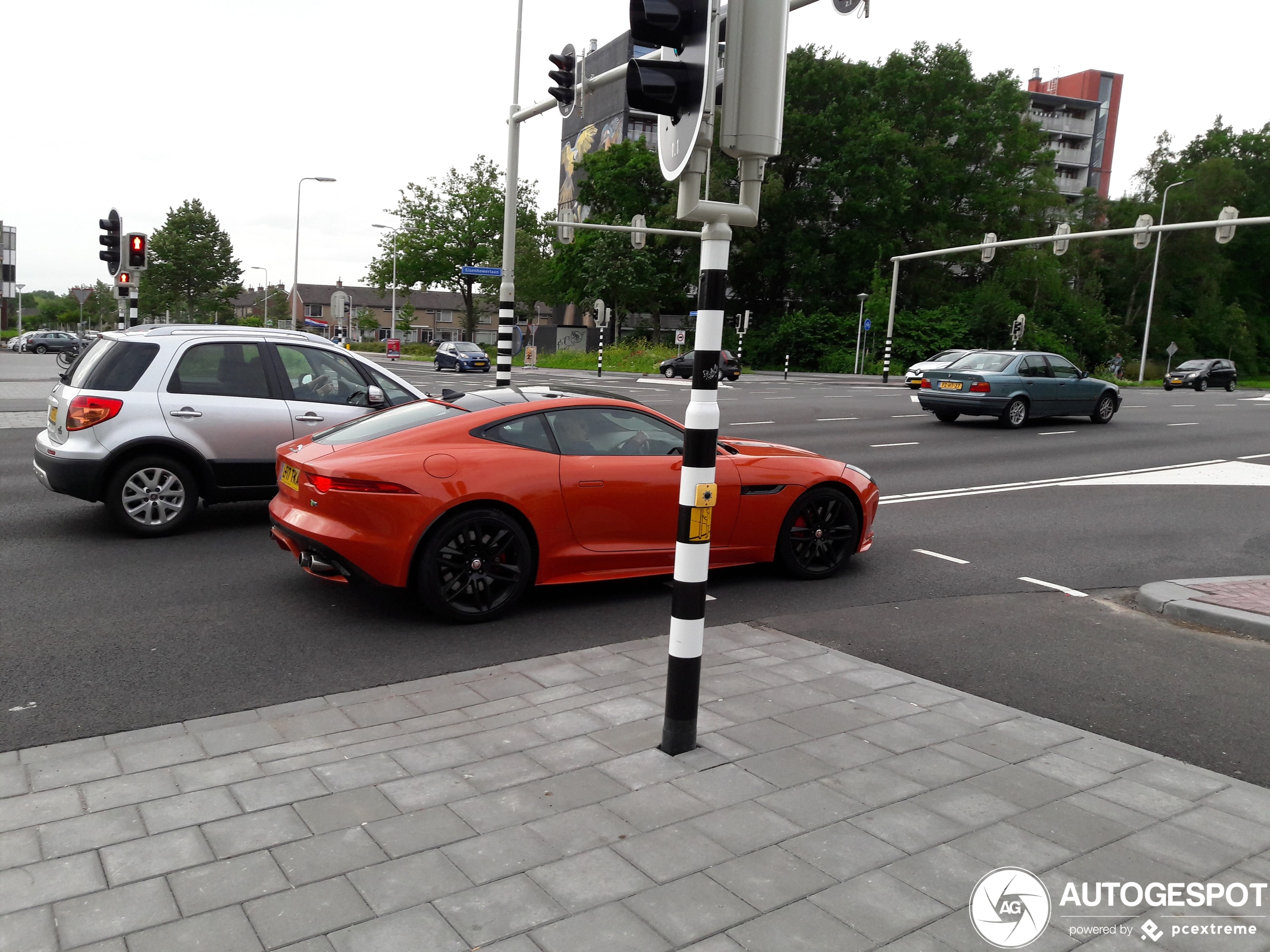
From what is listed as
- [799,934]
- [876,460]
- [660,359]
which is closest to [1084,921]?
[799,934]

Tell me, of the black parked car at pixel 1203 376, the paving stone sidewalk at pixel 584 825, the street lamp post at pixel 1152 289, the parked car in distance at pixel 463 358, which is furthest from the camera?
the street lamp post at pixel 1152 289

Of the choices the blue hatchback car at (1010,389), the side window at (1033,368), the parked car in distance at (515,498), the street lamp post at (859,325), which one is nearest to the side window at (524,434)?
the parked car in distance at (515,498)

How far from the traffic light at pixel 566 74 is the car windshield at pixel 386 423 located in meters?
10.8

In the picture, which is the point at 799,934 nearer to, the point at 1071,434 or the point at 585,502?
the point at 585,502

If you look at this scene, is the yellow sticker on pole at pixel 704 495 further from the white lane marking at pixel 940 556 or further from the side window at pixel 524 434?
the white lane marking at pixel 940 556

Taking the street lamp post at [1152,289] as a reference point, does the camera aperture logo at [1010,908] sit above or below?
below

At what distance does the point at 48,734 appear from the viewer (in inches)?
164

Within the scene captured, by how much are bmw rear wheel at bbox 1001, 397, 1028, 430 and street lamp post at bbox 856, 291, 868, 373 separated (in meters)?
29.6

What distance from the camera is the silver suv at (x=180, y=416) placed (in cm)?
780

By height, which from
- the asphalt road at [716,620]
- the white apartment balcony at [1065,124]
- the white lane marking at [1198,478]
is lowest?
the asphalt road at [716,620]

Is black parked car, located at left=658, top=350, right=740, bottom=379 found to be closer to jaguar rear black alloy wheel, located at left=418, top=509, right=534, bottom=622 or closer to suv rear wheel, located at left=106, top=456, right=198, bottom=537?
suv rear wheel, located at left=106, top=456, right=198, bottom=537

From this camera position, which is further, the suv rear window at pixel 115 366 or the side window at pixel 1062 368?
the side window at pixel 1062 368

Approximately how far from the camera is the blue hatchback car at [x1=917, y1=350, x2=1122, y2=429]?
1939cm

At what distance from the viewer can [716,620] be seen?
6.19 metres
